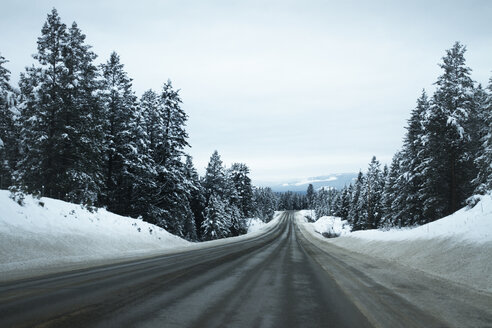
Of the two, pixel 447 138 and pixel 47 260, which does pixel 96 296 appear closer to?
pixel 47 260

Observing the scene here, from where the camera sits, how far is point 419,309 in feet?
18.1

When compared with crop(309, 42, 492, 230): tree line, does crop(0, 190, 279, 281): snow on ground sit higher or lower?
lower

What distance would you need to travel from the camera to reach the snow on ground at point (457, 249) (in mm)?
8094

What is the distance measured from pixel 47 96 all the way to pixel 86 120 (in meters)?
2.87

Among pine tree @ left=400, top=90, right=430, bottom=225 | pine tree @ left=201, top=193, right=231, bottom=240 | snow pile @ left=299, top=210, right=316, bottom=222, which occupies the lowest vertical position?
snow pile @ left=299, top=210, right=316, bottom=222

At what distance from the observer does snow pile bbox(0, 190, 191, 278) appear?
33.2 ft

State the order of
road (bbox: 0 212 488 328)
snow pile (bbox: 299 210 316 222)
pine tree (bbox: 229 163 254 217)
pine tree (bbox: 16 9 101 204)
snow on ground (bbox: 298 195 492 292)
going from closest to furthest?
road (bbox: 0 212 488 328)
snow on ground (bbox: 298 195 492 292)
pine tree (bbox: 16 9 101 204)
pine tree (bbox: 229 163 254 217)
snow pile (bbox: 299 210 316 222)

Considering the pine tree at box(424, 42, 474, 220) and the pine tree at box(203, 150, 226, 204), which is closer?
the pine tree at box(424, 42, 474, 220)

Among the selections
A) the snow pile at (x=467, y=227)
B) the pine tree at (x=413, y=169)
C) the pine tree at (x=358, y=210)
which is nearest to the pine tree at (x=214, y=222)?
the pine tree at (x=413, y=169)

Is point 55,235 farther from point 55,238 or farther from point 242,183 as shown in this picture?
point 242,183

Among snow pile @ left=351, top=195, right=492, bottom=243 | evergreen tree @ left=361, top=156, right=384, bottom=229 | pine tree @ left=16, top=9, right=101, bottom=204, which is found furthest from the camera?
evergreen tree @ left=361, top=156, right=384, bottom=229

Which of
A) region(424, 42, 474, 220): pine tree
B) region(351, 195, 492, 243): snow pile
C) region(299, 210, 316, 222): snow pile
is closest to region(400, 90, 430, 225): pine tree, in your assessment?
region(424, 42, 474, 220): pine tree

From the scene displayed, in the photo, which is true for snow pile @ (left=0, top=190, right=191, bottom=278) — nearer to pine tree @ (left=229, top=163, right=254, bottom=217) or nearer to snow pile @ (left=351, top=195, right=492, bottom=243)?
snow pile @ (left=351, top=195, right=492, bottom=243)

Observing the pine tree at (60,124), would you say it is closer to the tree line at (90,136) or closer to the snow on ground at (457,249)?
the tree line at (90,136)
